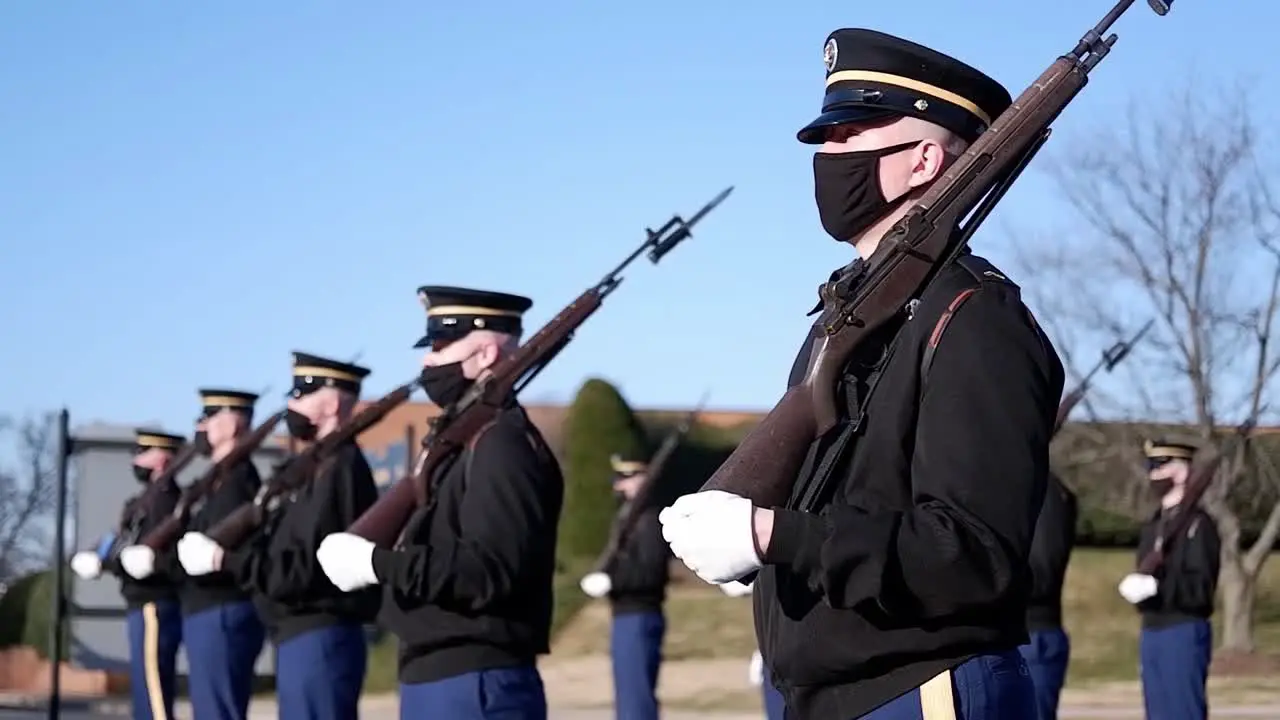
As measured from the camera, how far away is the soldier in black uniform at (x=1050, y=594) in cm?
1062

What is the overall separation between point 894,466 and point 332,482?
5398mm

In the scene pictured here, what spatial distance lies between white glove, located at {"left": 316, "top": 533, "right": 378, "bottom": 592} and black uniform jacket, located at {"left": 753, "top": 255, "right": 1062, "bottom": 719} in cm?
326

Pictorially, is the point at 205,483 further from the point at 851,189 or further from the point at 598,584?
the point at 851,189

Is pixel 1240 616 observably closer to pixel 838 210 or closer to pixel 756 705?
pixel 756 705

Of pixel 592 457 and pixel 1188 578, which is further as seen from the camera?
pixel 592 457

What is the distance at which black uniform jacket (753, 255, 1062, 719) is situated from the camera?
10.6 feet

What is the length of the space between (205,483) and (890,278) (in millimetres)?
8154

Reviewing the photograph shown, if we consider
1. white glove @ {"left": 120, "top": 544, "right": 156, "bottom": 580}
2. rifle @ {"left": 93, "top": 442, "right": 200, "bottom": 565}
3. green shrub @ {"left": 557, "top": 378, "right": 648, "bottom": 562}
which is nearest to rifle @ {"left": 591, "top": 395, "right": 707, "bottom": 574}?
rifle @ {"left": 93, "top": 442, "right": 200, "bottom": 565}

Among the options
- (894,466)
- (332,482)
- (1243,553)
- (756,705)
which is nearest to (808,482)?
(894,466)

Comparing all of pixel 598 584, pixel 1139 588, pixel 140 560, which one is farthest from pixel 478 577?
pixel 598 584

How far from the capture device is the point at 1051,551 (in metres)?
10.6

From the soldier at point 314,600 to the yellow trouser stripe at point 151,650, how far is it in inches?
136

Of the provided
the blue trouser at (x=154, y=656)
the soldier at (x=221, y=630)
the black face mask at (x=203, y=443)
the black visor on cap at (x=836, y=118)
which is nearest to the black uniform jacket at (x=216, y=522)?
the soldier at (x=221, y=630)

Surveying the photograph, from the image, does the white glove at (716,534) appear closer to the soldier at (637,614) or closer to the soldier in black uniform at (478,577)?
the soldier in black uniform at (478,577)
